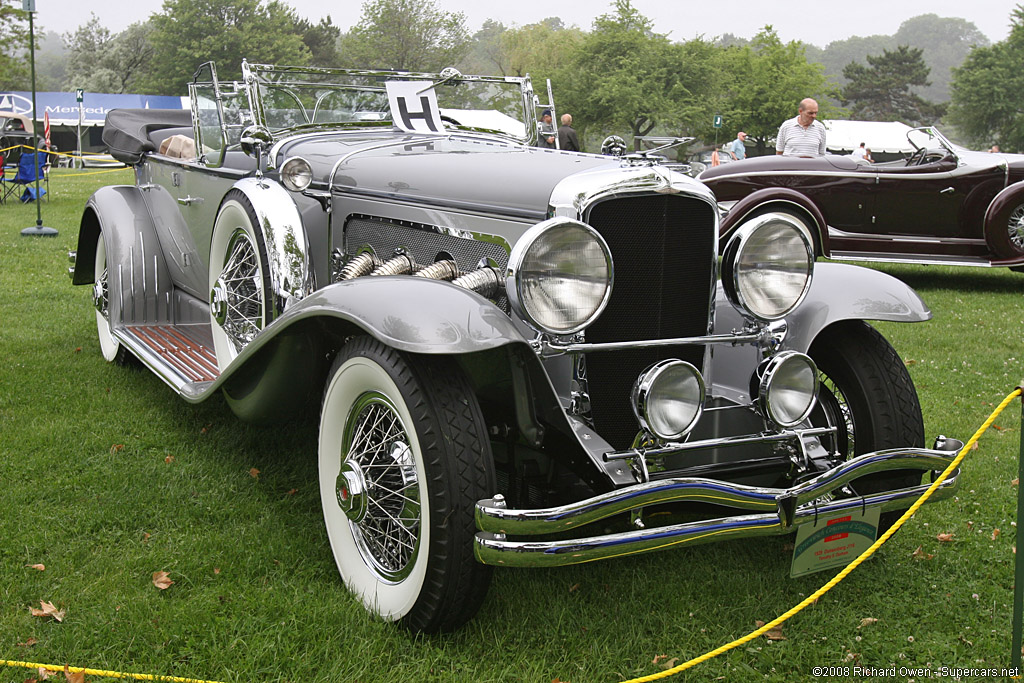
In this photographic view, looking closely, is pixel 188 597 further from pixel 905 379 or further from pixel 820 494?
pixel 905 379

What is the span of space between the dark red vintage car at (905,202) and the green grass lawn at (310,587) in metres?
4.72

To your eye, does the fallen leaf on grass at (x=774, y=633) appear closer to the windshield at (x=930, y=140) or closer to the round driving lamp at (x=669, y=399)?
the round driving lamp at (x=669, y=399)

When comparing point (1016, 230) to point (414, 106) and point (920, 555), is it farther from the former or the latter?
point (414, 106)

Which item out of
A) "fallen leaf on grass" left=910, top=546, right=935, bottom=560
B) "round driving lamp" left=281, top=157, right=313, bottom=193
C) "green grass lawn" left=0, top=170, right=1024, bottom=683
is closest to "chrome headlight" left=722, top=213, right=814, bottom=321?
"green grass lawn" left=0, top=170, right=1024, bottom=683

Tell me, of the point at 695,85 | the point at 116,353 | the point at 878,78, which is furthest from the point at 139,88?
the point at 116,353

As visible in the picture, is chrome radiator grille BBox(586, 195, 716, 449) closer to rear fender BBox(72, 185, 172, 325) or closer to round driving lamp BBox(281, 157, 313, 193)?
round driving lamp BBox(281, 157, 313, 193)

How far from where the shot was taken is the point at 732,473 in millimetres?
2676

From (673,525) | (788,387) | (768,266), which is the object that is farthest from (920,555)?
(673,525)

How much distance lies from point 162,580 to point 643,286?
1810 mm

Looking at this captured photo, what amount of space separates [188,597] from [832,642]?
1982mm

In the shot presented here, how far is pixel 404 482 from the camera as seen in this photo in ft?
8.02

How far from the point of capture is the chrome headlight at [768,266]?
2.75m

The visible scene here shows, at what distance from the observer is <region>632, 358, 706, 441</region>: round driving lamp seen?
97.3 inches

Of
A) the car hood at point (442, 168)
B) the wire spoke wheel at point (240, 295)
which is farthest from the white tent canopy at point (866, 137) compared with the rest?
the wire spoke wheel at point (240, 295)
